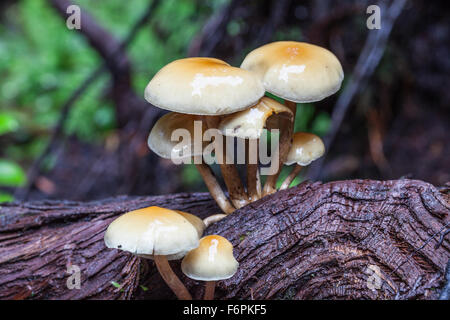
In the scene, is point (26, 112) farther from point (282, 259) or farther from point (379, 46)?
point (282, 259)

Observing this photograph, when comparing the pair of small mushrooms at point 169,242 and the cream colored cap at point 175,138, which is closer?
the pair of small mushrooms at point 169,242

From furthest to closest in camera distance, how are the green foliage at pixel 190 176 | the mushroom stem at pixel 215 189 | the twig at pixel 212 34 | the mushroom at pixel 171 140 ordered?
the green foliage at pixel 190 176 < the twig at pixel 212 34 < the mushroom stem at pixel 215 189 < the mushroom at pixel 171 140

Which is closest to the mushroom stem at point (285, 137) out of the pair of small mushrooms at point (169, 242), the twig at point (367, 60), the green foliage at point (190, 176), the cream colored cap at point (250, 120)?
the cream colored cap at point (250, 120)

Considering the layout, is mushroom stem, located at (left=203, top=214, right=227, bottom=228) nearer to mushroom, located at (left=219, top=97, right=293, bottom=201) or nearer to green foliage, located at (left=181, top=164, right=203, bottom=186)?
mushroom, located at (left=219, top=97, right=293, bottom=201)

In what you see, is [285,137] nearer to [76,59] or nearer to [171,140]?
[171,140]

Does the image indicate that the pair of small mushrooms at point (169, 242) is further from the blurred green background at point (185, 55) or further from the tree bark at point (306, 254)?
the blurred green background at point (185, 55)

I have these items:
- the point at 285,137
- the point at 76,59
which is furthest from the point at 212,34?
the point at 76,59
